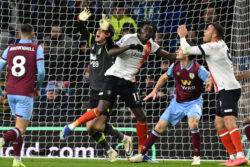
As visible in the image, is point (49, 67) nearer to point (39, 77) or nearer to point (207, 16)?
point (207, 16)

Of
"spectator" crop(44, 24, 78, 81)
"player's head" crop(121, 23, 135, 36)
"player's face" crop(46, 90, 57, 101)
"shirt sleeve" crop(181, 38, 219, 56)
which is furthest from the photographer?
"player's head" crop(121, 23, 135, 36)

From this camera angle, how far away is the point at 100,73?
1238 centimetres

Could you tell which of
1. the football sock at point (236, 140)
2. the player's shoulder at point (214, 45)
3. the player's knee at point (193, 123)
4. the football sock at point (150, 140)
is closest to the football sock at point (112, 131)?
the football sock at point (150, 140)

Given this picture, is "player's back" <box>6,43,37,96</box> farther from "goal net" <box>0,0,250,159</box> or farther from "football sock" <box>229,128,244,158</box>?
"goal net" <box>0,0,250,159</box>

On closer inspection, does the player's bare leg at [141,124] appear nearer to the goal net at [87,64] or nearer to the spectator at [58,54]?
the goal net at [87,64]

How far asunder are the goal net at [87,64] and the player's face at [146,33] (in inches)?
90.8

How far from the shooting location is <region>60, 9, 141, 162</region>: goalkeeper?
11.9 meters

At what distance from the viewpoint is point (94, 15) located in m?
15.4

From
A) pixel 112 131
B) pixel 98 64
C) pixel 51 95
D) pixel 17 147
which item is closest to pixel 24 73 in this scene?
pixel 17 147

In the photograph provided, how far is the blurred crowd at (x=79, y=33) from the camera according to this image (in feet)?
47.5

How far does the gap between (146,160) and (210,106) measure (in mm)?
2928

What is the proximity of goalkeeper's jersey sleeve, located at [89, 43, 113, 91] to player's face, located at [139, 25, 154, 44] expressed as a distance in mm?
873

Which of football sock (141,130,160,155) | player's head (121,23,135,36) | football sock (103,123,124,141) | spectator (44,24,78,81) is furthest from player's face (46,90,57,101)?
football sock (141,130,160,155)

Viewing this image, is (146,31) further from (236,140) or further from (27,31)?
(236,140)
